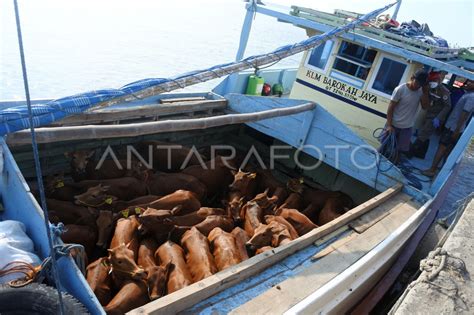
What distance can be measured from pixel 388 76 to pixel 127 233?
20.5ft

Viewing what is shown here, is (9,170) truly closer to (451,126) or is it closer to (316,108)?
(316,108)

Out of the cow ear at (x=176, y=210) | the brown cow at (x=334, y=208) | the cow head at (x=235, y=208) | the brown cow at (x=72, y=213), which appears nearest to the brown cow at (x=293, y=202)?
the brown cow at (x=334, y=208)

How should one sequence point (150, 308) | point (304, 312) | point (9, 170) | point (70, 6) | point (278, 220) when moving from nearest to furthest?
point (150, 308), point (304, 312), point (9, 170), point (278, 220), point (70, 6)

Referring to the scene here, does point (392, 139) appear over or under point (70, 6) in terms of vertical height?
over

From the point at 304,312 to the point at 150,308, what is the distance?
1245 mm

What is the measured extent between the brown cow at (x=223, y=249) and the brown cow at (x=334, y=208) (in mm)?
1790

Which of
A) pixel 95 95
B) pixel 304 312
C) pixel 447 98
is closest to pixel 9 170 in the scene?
pixel 95 95

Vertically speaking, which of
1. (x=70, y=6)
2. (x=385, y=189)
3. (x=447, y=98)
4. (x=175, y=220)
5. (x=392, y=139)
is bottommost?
(x=70, y=6)

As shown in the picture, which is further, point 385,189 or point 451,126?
point 451,126

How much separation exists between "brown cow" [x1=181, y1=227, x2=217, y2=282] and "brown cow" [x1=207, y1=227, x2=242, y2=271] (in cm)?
7

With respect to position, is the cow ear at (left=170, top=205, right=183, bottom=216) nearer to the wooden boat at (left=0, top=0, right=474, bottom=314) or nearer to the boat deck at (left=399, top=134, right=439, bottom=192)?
the wooden boat at (left=0, top=0, right=474, bottom=314)

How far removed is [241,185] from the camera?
618cm

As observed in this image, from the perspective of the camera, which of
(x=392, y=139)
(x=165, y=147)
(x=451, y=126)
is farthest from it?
(x=451, y=126)

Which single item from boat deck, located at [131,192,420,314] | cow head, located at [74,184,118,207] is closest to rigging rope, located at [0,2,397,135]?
cow head, located at [74,184,118,207]
